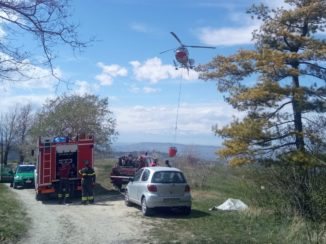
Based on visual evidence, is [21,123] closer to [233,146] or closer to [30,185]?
[30,185]

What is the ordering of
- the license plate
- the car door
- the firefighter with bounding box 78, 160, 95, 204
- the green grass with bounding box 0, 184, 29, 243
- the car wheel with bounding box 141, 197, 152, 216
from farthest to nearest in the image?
1. the firefighter with bounding box 78, 160, 95, 204
2. the car door
3. the car wheel with bounding box 141, 197, 152, 216
4. the license plate
5. the green grass with bounding box 0, 184, 29, 243

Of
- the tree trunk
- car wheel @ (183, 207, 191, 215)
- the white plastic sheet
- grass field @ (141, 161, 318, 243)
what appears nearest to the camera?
grass field @ (141, 161, 318, 243)

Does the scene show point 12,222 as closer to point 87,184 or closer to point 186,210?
point 186,210

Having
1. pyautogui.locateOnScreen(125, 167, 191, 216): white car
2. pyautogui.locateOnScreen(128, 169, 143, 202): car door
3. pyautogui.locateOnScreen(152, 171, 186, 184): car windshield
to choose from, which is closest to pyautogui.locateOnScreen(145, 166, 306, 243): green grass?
pyautogui.locateOnScreen(125, 167, 191, 216): white car

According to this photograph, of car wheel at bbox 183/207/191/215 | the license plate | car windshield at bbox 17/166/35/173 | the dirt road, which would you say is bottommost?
the dirt road

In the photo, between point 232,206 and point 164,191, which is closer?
point 164,191

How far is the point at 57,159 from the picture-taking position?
898 inches

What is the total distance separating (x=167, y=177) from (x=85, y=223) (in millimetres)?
3219

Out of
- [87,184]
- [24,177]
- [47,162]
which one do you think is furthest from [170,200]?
[24,177]

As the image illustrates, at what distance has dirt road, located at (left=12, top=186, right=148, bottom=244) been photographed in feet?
39.8

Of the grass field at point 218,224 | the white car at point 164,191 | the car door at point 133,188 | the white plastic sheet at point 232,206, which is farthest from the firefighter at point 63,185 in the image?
the white plastic sheet at point 232,206

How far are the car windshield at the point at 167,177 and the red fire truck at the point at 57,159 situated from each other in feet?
23.3

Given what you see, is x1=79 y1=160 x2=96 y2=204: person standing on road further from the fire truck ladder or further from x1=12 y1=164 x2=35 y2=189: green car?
x1=12 y1=164 x2=35 y2=189: green car

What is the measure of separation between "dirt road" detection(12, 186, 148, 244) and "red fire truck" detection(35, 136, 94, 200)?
4.53 ft
